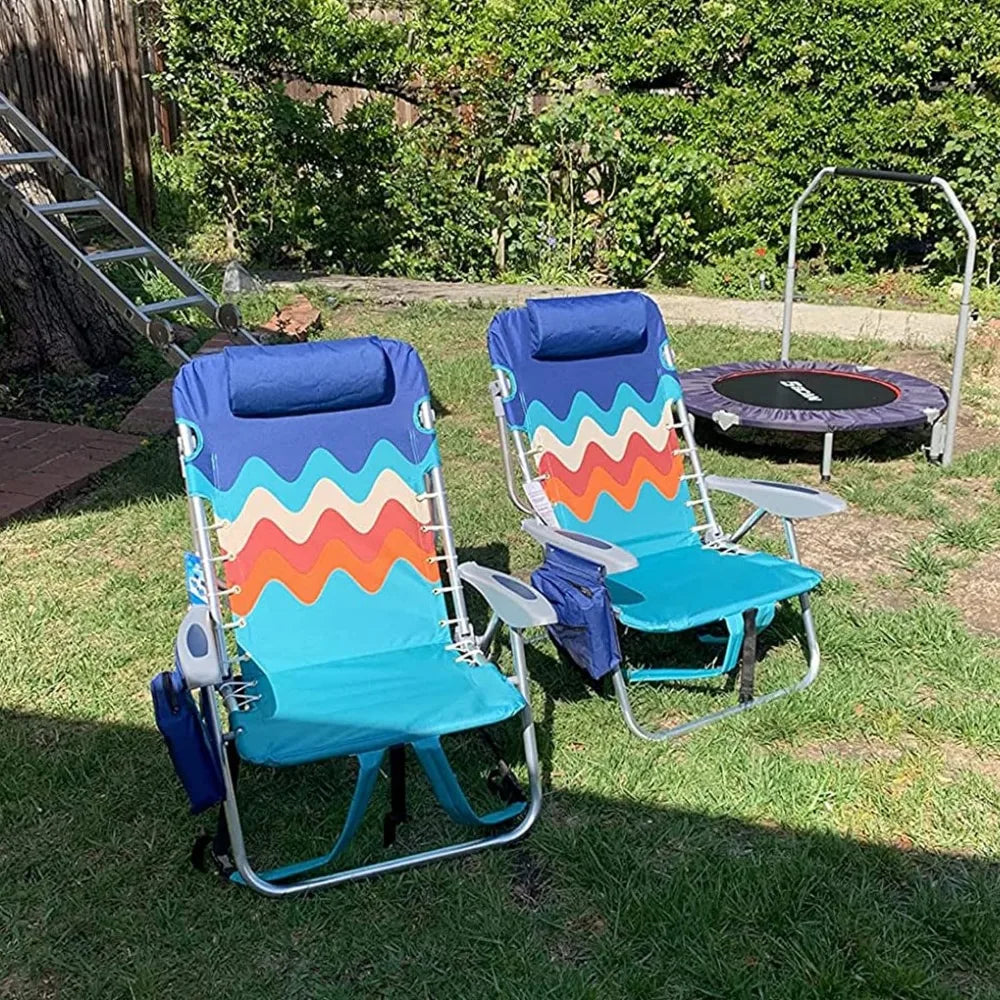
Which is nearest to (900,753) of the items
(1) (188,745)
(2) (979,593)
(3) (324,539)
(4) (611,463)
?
(2) (979,593)

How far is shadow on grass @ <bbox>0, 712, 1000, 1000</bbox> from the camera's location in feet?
8.02

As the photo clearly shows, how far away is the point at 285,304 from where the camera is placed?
7773 millimetres

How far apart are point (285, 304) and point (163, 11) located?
2.65 metres

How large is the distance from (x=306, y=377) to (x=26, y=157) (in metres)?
3.30

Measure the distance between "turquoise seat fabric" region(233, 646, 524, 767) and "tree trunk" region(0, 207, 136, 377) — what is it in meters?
4.13

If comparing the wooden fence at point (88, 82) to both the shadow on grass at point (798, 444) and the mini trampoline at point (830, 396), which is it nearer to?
the mini trampoline at point (830, 396)

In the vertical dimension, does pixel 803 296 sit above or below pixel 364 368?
below

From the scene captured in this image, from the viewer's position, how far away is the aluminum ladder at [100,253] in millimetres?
4828

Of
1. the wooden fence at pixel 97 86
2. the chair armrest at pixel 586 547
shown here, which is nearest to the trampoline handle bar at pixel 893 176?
the chair armrest at pixel 586 547

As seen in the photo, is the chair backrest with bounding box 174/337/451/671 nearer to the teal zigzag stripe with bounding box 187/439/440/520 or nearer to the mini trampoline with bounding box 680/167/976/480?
the teal zigzag stripe with bounding box 187/439/440/520

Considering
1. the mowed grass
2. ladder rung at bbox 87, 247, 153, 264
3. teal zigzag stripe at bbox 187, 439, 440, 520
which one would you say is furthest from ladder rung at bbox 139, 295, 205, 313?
teal zigzag stripe at bbox 187, 439, 440, 520

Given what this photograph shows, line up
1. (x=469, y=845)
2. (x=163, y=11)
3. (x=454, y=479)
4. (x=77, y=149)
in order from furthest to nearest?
(x=77, y=149), (x=163, y=11), (x=454, y=479), (x=469, y=845)

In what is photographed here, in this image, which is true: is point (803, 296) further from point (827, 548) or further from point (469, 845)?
point (469, 845)

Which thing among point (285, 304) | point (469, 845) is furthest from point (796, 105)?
point (469, 845)
